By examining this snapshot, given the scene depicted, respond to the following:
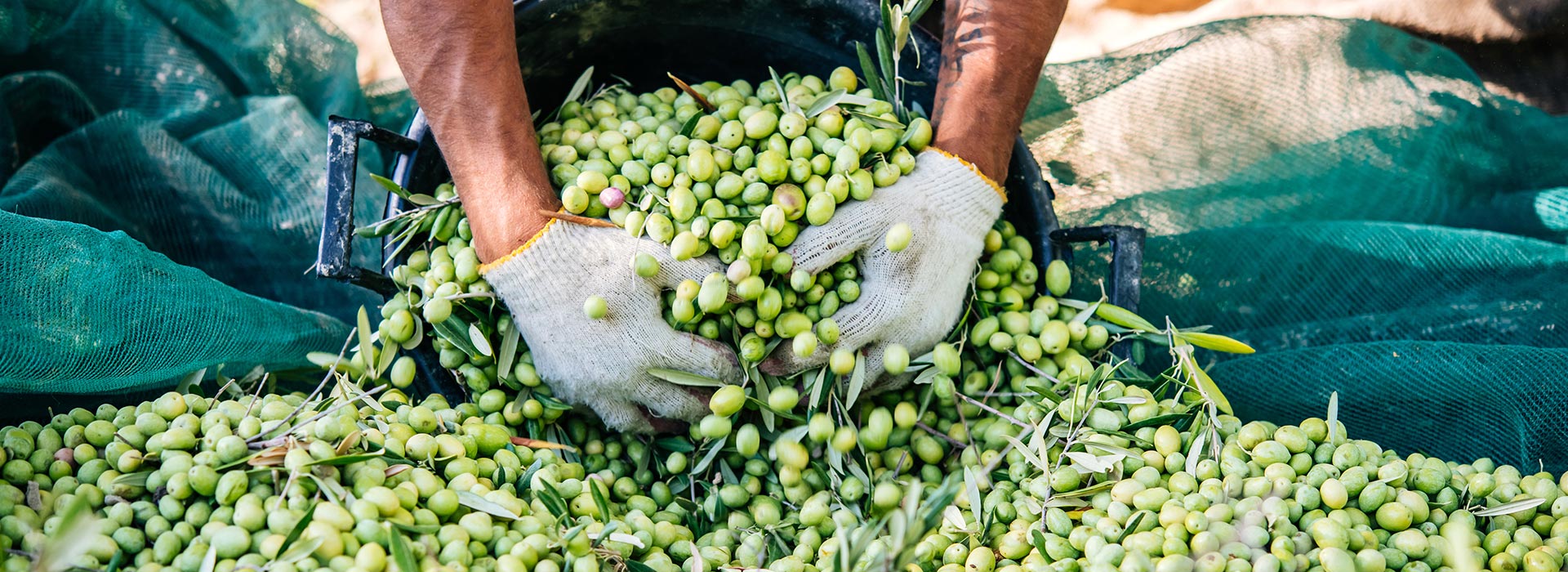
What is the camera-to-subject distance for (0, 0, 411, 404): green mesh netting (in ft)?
5.37

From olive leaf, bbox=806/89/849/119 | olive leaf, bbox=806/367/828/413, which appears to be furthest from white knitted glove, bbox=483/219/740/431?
olive leaf, bbox=806/89/849/119

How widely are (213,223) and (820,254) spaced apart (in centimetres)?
149

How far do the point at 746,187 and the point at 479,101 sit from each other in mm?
454

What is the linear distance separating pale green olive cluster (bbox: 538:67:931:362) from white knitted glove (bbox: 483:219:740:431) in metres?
0.03

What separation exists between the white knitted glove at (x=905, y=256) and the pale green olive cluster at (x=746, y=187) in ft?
0.09

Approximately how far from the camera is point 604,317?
1569 mm

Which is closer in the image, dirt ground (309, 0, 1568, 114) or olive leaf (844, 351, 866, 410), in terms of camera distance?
olive leaf (844, 351, 866, 410)

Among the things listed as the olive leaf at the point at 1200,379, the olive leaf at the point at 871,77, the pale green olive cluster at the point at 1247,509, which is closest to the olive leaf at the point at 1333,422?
the pale green olive cluster at the point at 1247,509

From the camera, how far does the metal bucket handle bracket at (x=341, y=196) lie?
1593 mm

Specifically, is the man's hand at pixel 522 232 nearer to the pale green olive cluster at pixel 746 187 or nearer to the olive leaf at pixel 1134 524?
the pale green olive cluster at pixel 746 187

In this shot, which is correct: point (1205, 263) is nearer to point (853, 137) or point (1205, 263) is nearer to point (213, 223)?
point (853, 137)

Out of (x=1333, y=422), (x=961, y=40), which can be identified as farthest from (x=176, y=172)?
(x=1333, y=422)

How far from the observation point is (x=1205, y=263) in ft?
7.17

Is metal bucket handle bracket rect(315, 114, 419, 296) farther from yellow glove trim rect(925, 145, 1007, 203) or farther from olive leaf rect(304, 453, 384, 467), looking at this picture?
yellow glove trim rect(925, 145, 1007, 203)
